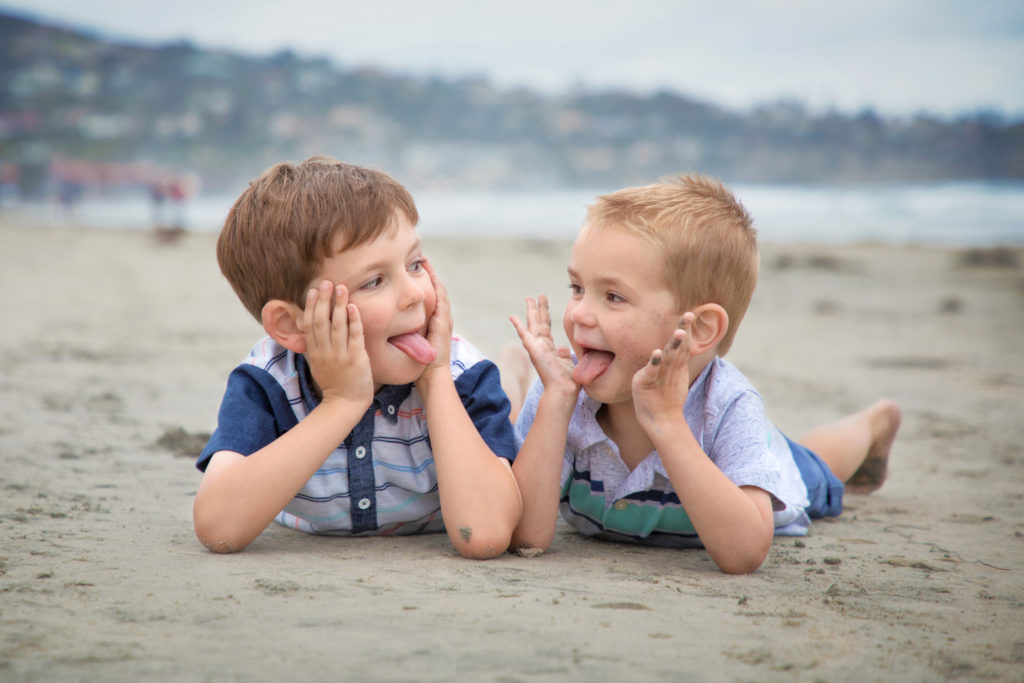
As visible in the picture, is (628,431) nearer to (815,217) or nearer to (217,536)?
(217,536)

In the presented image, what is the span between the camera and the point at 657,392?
6.98ft

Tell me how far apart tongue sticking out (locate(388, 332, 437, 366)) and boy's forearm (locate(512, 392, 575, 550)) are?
1.11 ft

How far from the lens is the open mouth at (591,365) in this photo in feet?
7.62

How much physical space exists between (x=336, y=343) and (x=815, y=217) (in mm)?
27784

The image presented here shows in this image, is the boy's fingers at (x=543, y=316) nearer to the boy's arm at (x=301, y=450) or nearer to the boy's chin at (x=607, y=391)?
the boy's chin at (x=607, y=391)

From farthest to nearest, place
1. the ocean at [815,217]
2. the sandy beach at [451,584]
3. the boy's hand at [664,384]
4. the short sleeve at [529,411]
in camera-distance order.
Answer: the ocean at [815,217] < the short sleeve at [529,411] < the boy's hand at [664,384] < the sandy beach at [451,584]

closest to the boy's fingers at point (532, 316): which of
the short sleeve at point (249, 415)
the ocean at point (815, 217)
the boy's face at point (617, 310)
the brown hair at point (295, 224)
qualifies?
the boy's face at point (617, 310)

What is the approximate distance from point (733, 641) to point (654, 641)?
0.16 m

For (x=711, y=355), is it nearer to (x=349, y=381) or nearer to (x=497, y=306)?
(x=349, y=381)

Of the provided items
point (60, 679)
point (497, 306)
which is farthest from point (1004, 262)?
point (60, 679)

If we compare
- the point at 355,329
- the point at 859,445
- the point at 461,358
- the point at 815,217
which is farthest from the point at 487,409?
the point at 815,217

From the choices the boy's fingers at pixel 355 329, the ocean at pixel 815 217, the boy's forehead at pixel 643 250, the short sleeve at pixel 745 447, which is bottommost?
the short sleeve at pixel 745 447

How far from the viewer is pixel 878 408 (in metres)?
3.58

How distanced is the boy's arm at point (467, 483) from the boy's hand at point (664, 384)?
41cm
